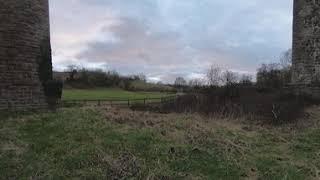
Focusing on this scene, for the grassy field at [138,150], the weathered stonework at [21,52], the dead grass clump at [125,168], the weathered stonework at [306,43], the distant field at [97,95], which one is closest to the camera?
the dead grass clump at [125,168]

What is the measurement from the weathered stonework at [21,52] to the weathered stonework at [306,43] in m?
18.2

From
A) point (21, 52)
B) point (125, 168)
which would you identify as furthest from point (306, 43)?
point (125, 168)

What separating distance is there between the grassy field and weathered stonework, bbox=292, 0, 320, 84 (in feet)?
48.7

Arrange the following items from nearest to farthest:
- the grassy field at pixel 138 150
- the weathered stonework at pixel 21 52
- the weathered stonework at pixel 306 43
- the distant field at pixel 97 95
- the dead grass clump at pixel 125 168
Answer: the dead grass clump at pixel 125 168, the grassy field at pixel 138 150, the weathered stonework at pixel 21 52, the weathered stonework at pixel 306 43, the distant field at pixel 97 95

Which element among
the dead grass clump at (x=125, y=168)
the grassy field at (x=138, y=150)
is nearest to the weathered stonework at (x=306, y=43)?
the grassy field at (x=138, y=150)

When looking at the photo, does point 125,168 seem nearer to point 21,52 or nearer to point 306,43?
point 21,52

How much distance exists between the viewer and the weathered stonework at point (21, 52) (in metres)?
14.1

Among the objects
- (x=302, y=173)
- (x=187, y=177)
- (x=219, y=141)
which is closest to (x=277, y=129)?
(x=219, y=141)

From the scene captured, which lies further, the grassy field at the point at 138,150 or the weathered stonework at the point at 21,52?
the weathered stonework at the point at 21,52

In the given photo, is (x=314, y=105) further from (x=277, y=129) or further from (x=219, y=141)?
(x=219, y=141)

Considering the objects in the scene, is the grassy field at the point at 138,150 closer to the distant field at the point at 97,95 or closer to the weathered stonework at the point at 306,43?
the weathered stonework at the point at 306,43

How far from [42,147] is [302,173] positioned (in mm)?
5327

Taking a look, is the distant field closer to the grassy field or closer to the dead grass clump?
the grassy field

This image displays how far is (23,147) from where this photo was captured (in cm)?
1088
